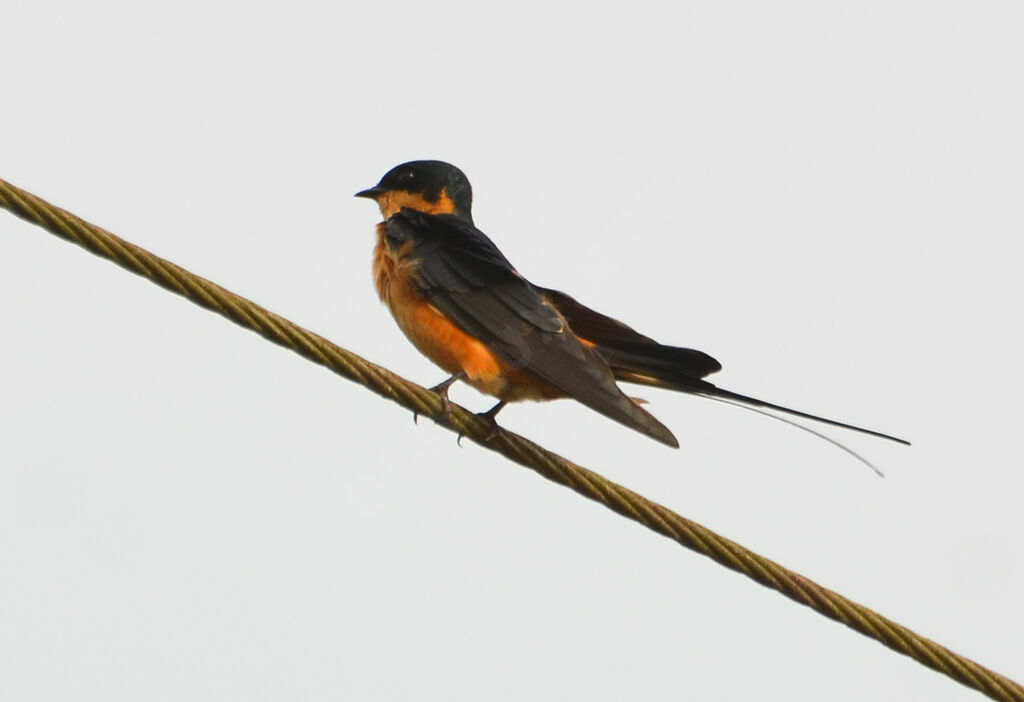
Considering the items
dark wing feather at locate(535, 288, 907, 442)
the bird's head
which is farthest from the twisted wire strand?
the bird's head

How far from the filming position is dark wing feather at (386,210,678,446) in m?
6.00

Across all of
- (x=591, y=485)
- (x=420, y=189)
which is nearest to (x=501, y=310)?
(x=591, y=485)

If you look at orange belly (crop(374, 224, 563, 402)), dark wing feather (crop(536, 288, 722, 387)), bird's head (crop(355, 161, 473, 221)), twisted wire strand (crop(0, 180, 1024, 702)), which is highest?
bird's head (crop(355, 161, 473, 221))

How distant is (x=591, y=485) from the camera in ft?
15.9

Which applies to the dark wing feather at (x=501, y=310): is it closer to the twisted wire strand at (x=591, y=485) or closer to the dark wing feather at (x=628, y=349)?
the dark wing feather at (x=628, y=349)

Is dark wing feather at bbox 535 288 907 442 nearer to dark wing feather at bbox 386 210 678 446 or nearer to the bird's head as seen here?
dark wing feather at bbox 386 210 678 446

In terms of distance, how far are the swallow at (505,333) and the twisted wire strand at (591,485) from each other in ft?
3.53

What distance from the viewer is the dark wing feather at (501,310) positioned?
600 centimetres

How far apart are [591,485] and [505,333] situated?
5.12 ft

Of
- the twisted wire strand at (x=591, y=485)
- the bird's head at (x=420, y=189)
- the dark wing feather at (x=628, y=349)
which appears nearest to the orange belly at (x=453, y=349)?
the dark wing feather at (x=628, y=349)

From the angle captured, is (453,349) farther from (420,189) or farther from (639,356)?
(420,189)

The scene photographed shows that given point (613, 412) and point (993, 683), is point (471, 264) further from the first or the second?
point (993, 683)

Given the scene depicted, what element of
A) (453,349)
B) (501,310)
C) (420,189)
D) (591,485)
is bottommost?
(591,485)

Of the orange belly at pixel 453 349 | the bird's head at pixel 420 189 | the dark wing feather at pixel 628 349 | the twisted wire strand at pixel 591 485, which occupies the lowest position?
the twisted wire strand at pixel 591 485
